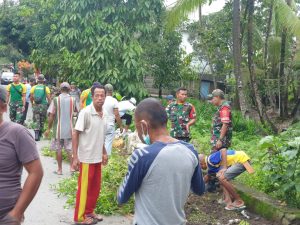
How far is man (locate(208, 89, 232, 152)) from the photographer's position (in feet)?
22.6

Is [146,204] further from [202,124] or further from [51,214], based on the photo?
[202,124]

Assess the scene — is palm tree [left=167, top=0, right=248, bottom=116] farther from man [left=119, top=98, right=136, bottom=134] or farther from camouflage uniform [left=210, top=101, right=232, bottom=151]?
camouflage uniform [left=210, top=101, right=232, bottom=151]

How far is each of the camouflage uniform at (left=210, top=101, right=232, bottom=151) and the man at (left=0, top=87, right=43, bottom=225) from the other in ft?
13.9

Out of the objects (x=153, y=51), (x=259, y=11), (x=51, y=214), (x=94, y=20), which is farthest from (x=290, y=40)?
(x=51, y=214)

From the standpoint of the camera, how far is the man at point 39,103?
38.0 ft

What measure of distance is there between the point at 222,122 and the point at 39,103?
619 cm

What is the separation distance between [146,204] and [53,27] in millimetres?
13777

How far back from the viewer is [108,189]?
6812mm

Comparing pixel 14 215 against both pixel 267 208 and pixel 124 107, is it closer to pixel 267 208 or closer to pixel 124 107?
pixel 267 208

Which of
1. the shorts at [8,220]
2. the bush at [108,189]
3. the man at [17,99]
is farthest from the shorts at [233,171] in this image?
the man at [17,99]

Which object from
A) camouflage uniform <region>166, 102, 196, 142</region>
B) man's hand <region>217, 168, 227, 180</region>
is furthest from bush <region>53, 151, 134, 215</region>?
man's hand <region>217, 168, 227, 180</region>

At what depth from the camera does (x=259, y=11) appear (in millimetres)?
17656

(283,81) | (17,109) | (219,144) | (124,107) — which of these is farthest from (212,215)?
(283,81)

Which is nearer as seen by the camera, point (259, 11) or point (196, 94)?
point (259, 11)
